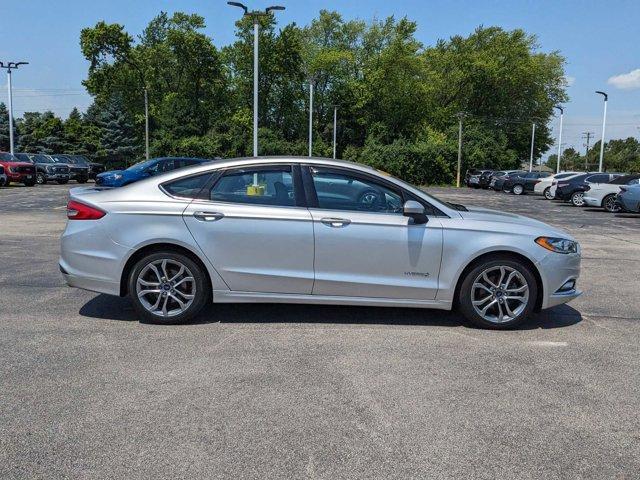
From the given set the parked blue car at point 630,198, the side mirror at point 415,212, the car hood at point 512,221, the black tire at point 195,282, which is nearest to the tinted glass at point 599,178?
the parked blue car at point 630,198

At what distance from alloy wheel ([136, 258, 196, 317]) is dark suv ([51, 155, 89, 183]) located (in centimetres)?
3173

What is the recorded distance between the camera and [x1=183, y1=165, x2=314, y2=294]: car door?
5.43 metres

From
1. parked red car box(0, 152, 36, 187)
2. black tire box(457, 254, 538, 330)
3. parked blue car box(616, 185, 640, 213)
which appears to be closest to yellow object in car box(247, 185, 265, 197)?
black tire box(457, 254, 538, 330)

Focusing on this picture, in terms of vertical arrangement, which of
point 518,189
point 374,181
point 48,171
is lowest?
point 518,189

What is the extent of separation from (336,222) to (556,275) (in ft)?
7.12

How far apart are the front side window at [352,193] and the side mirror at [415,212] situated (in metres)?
0.13

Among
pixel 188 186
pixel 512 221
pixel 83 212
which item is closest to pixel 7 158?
pixel 83 212

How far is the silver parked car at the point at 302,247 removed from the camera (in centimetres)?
543

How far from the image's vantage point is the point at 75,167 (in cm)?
3453

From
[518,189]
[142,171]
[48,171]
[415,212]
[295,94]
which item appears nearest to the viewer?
[415,212]

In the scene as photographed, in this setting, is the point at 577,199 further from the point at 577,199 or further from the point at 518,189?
the point at 518,189

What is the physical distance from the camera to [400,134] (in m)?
63.8

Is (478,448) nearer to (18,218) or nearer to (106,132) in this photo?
(18,218)

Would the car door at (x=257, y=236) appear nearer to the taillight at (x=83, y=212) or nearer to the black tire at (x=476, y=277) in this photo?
the taillight at (x=83, y=212)
